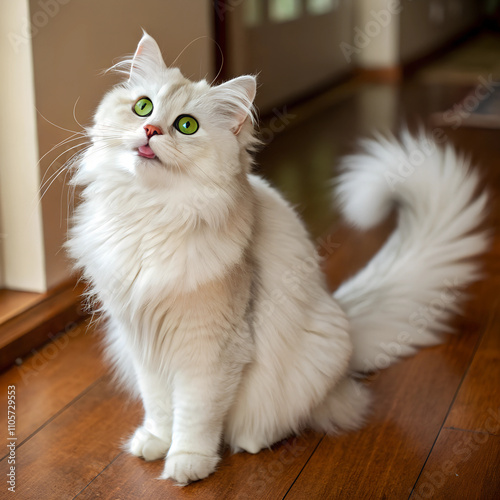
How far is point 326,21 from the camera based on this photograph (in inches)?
181

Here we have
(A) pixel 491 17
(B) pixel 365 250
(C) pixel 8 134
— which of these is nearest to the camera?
(C) pixel 8 134

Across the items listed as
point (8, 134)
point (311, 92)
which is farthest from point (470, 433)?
point (311, 92)

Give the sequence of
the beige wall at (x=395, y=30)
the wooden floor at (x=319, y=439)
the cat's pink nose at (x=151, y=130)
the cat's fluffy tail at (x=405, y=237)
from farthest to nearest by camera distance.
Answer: the beige wall at (x=395, y=30) → the cat's fluffy tail at (x=405, y=237) → the wooden floor at (x=319, y=439) → the cat's pink nose at (x=151, y=130)

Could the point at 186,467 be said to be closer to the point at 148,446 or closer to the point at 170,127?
the point at 148,446

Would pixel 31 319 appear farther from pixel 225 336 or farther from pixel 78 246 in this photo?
pixel 225 336

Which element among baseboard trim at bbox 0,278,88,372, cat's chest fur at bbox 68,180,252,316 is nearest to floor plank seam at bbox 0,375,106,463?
baseboard trim at bbox 0,278,88,372

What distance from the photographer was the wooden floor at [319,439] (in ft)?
4.49

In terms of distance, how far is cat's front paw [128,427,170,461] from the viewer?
1.44 meters

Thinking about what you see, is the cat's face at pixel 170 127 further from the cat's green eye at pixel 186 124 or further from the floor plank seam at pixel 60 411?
the floor plank seam at pixel 60 411

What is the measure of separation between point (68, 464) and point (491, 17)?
7.61 m

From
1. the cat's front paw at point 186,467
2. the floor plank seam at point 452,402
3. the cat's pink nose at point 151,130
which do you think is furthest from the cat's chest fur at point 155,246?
the floor plank seam at point 452,402

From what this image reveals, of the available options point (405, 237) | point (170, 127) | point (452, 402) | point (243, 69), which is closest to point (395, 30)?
point (243, 69)

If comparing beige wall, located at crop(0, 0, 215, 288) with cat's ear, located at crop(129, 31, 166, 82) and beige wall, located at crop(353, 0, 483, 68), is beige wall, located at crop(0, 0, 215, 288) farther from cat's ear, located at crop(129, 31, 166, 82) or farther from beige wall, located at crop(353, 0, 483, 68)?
beige wall, located at crop(353, 0, 483, 68)

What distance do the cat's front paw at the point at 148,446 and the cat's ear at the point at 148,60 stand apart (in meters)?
0.74
